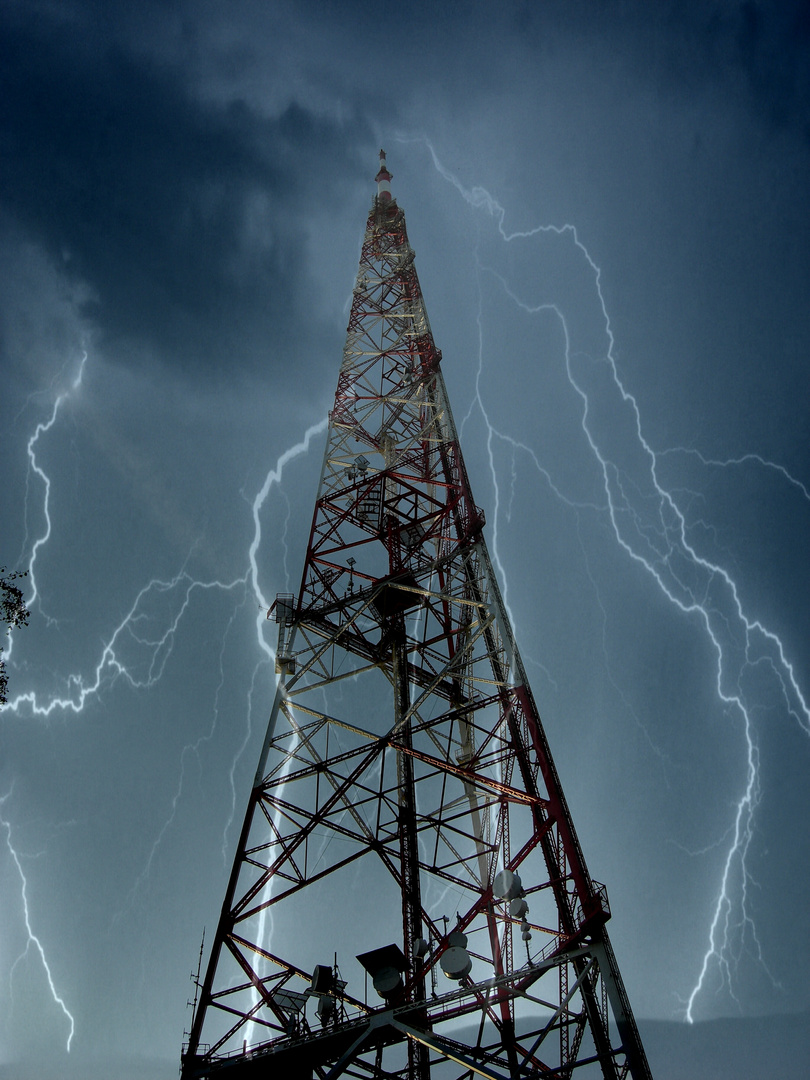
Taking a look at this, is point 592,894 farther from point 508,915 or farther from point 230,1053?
point 230,1053

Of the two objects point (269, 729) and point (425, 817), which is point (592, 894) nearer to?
point (425, 817)

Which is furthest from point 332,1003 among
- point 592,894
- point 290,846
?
point 592,894

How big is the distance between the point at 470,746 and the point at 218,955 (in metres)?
8.66

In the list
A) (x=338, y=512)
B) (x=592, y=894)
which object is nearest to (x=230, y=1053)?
(x=592, y=894)

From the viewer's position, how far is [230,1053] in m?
14.6

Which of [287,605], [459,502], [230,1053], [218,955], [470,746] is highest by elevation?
[459,502]

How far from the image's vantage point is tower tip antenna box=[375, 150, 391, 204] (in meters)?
37.5

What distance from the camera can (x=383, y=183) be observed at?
38.6 m

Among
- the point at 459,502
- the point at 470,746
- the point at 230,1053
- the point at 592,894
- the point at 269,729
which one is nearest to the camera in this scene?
the point at 592,894

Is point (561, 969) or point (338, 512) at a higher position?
point (338, 512)

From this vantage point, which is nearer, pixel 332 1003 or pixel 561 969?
pixel 561 969

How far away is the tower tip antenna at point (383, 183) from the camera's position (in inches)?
1476

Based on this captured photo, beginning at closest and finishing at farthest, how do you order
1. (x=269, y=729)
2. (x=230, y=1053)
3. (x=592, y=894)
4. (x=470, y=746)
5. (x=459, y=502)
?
(x=592, y=894)
(x=230, y=1053)
(x=269, y=729)
(x=470, y=746)
(x=459, y=502)

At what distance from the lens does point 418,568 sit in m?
21.9
